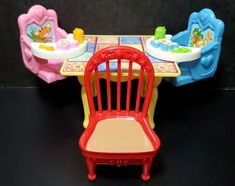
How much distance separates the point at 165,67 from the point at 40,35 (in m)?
0.84

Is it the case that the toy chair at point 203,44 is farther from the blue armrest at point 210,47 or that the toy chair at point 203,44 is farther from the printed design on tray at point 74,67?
the printed design on tray at point 74,67

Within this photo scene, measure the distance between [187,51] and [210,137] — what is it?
1.90 ft

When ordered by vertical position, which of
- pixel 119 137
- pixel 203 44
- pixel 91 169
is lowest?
pixel 91 169

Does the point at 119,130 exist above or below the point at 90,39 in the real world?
below

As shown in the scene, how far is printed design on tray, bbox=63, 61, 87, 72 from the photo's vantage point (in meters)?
1.31

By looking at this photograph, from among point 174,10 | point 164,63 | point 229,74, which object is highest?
point 174,10

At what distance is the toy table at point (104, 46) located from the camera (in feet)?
4.29

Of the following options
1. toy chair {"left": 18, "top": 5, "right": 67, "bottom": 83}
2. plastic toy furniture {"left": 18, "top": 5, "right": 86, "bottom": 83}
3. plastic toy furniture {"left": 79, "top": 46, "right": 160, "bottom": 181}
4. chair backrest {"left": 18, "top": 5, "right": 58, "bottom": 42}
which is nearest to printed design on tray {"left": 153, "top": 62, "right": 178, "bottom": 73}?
plastic toy furniture {"left": 79, "top": 46, "right": 160, "bottom": 181}

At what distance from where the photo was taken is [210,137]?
1642 millimetres

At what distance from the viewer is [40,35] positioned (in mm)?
1682

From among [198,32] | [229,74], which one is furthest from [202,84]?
[198,32]

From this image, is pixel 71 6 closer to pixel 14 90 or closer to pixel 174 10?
pixel 174 10

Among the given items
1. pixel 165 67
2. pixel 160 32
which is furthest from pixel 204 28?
pixel 165 67

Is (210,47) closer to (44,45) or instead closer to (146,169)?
(146,169)
